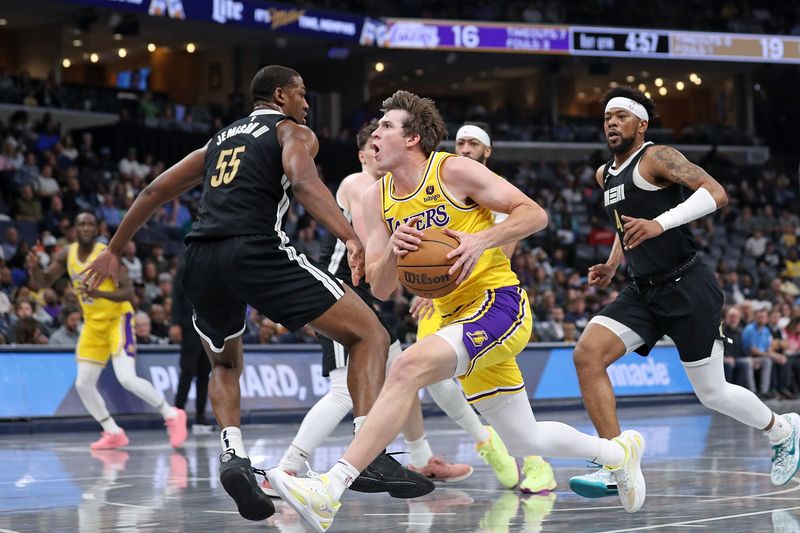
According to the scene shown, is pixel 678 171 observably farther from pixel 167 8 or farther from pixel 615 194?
pixel 167 8

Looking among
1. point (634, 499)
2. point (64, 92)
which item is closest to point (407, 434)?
point (634, 499)

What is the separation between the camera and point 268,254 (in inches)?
235

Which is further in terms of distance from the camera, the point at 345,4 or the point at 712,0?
the point at 712,0

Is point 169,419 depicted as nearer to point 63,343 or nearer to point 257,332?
point 63,343

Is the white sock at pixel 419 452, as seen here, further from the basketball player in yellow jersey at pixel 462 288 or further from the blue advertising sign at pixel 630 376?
the blue advertising sign at pixel 630 376

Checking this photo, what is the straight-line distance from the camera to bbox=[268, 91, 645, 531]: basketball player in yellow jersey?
5461 millimetres

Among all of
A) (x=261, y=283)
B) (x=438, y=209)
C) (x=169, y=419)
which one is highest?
(x=438, y=209)

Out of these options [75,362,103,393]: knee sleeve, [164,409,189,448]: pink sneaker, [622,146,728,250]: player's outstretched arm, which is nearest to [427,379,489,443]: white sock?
[622,146,728,250]: player's outstretched arm

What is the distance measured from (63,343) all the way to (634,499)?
10369 mm

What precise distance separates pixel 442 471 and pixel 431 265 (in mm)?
2923

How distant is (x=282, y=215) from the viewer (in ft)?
20.5

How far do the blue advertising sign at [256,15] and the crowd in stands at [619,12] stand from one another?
5.80 ft

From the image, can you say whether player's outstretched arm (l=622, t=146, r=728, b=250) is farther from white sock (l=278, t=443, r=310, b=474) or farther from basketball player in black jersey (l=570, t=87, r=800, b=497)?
white sock (l=278, t=443, r=310, b=474)

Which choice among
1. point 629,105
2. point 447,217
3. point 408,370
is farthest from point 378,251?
point 629,105
